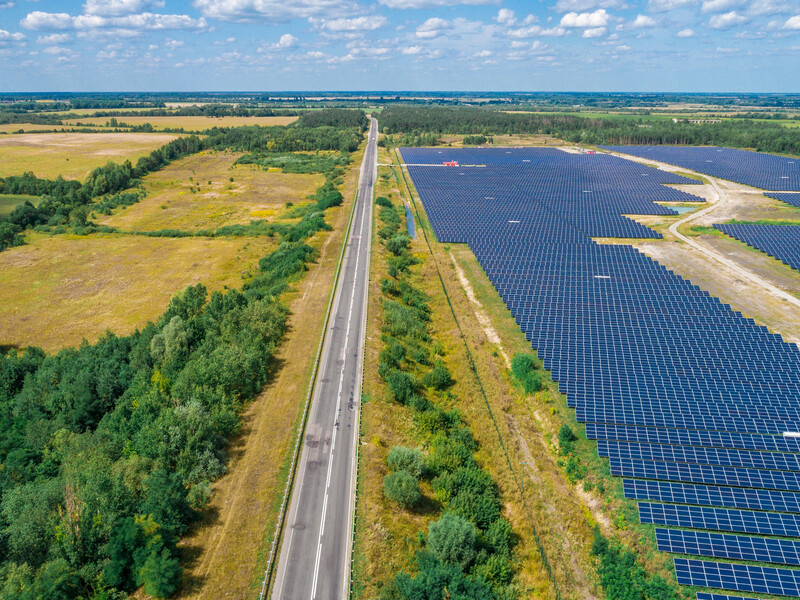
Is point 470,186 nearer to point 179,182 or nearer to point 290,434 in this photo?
point 179,182

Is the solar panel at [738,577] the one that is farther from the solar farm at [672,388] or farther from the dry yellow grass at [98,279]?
the dry yellow grass at [98,279]

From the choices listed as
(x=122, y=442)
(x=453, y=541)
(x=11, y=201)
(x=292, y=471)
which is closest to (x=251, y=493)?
(x=292, y=471)

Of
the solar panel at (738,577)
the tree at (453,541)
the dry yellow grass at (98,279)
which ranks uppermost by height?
the dry yellow grass at (98,279)

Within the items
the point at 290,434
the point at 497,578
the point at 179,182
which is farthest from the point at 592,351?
the point at 179,182

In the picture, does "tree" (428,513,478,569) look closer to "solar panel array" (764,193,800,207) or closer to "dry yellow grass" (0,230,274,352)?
"dry yellow grass" (0,230,274,352)

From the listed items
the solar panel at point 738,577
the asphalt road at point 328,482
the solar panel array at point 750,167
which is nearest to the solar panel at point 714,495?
the solar panel at point 738,577

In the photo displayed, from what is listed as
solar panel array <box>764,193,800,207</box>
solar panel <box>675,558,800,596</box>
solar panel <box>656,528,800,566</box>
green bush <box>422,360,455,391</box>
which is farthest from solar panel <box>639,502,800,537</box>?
solar panel array <box>764,193,800,207</box>

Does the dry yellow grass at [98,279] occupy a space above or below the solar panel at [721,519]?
above
